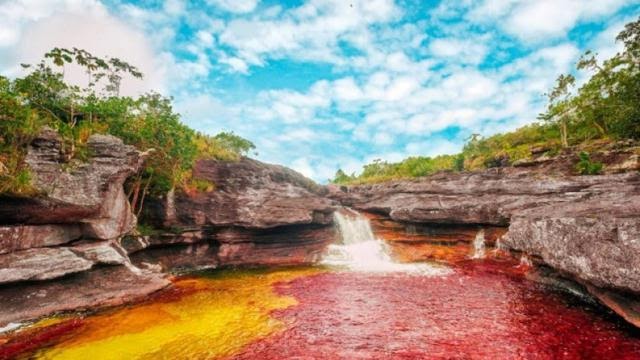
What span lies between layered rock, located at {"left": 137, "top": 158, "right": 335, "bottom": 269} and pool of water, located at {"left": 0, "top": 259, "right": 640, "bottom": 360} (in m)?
8.34

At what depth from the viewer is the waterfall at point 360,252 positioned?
2538 cm

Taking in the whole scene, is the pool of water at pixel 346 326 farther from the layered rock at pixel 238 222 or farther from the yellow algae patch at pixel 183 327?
the layered rock at pixel 238 222

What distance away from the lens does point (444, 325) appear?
508 inches

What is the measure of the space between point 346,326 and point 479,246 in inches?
758

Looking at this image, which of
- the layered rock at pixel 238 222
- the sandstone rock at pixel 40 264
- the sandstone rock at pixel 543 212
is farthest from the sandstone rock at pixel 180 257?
the sandstone rock at pixel 543 212

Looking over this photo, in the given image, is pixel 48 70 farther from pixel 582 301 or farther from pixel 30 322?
pixel 582 301

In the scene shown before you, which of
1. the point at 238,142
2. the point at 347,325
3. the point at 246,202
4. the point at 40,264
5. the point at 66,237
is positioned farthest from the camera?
the point at 238,142

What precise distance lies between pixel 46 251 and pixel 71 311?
10.4ft

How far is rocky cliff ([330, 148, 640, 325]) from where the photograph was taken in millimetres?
11227

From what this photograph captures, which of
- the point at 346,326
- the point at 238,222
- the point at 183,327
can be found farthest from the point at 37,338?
the point at 238,222

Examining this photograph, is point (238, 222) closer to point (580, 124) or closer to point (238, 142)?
Result: point (238, 142)

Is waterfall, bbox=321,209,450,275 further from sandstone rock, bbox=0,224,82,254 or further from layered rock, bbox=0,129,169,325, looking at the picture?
sandstone rock, bbox=0,224,82,254

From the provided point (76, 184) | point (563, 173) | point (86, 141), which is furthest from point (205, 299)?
point (563, 173)

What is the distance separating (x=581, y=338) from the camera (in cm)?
1134
